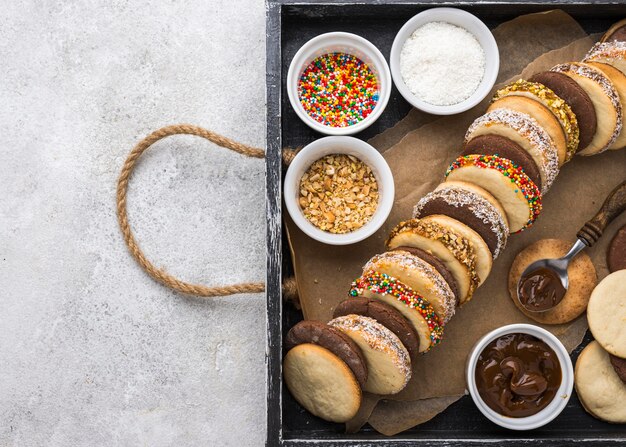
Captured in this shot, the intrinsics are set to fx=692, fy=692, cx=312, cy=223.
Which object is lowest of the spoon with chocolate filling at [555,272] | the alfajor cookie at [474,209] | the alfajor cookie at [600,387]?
the alfajor cookie at [600,387]

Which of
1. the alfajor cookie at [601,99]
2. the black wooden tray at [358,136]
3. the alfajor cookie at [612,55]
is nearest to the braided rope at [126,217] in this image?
the black wooden tray at [358,136]

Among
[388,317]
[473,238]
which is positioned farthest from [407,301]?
[473,238]

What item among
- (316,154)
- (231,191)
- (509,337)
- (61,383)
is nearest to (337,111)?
(316,154)

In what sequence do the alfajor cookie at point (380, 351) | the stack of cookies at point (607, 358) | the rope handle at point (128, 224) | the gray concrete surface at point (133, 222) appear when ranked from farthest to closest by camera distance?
the gray concrete surface at point (133, 222) < the rope handle at point (128, 224) < the stack of cookies at point (607, 358) < the alfajor cookie at point (380, 351)

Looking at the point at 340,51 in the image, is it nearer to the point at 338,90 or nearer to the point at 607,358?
the point at 338,90

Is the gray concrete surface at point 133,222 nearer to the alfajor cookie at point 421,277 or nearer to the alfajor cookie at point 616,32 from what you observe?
the alfajor cookie at point 421,277

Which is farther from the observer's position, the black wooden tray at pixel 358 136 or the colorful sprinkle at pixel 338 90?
the colorful sprinkle at pixel 338 90

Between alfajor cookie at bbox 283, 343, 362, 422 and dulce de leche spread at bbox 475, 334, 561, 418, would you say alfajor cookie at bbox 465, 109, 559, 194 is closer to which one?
dulce de leche spread at bbox 475, 334, 561, 418
